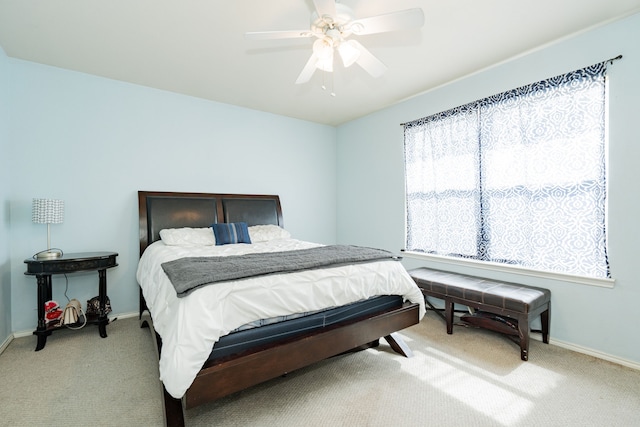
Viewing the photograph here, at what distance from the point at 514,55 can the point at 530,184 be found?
124cm

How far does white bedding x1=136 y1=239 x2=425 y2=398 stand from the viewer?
1352 millimetres

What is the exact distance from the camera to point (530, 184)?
2676mm

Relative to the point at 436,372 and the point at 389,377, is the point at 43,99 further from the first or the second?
the point at 436,372

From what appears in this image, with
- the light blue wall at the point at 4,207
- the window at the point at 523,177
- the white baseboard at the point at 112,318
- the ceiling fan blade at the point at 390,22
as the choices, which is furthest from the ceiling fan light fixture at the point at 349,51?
the white baseboard at the point at 112,318

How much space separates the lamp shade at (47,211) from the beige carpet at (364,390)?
1.12 metres

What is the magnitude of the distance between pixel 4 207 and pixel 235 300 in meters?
2.69

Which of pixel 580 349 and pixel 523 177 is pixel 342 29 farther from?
pixel 580 349

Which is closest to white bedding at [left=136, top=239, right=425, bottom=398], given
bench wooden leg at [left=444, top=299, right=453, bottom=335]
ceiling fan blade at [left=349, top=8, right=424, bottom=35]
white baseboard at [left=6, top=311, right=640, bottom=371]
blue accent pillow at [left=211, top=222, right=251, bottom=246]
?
bench wooden leg at [left=444, top=299, right=453, bottom=335]

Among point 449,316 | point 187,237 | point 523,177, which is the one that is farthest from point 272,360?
point 523,177

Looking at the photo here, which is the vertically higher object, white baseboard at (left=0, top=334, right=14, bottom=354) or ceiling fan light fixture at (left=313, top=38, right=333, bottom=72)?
ceiling fan light fixture at (left=313, top=38, right=333, bottom=72)

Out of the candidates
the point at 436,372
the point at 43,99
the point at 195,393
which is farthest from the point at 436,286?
the point at 43,99

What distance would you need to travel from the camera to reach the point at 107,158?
318 cm

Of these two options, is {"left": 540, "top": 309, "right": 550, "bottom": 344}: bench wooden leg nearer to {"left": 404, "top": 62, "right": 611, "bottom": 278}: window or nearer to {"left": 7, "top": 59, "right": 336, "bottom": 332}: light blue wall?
{"left": 404, "top": 62, "right": 611, "bottom": 278}: window

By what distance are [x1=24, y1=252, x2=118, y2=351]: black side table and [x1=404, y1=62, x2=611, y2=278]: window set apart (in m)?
3.52
